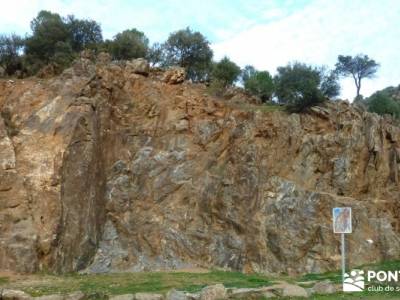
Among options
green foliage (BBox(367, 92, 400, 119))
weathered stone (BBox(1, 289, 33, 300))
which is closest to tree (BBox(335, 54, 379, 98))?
green foliage (BBox(367, 92, 400, 119))

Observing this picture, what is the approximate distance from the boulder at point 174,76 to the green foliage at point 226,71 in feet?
19.4

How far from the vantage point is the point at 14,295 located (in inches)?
538

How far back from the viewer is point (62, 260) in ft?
64.2

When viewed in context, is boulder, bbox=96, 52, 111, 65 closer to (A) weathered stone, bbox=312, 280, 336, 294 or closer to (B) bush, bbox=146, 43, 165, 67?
(B) bush, bbox=146, 43, 165, 67

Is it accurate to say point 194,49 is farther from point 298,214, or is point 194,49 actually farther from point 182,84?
point 298,214

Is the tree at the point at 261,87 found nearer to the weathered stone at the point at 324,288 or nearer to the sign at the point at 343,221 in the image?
the sign at the point at 343,221

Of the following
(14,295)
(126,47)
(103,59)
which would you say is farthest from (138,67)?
(14,295)

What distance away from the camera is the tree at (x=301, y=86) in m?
27.0

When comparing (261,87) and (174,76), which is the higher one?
(261,87)

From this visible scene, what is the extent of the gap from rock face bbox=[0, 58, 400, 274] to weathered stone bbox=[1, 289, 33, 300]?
5.12 m

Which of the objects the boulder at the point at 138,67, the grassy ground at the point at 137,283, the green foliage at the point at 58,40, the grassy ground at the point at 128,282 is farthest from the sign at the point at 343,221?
the green foliage at the point at 58,40

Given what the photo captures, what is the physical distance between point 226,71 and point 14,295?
71.1 ft

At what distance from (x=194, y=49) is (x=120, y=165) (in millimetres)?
11834

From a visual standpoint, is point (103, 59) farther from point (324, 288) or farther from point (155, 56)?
point (324, 288)
